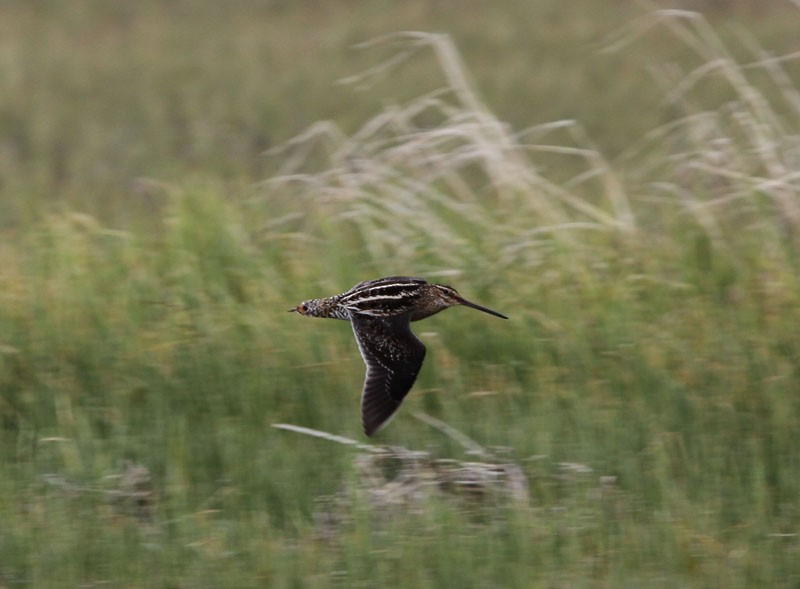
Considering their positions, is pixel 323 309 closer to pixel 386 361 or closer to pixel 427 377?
pixel 386 361

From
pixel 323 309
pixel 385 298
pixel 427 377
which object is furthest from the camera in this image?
pixel 427 377

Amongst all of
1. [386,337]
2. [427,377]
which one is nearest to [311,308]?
[386,337]

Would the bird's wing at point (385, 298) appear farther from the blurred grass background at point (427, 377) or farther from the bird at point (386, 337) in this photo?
the blurred grass background at point (427, 377)

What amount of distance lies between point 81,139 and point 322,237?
16.0 ft

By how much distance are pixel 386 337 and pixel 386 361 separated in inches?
2.6

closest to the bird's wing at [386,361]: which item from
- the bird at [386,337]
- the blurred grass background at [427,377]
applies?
the bird at [386,337]

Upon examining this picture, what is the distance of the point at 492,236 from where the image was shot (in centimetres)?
532

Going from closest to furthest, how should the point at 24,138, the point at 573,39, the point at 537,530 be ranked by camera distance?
the point at 537,530
the point at 24,138
the point at 573,39

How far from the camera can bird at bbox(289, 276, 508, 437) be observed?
12.1 ft

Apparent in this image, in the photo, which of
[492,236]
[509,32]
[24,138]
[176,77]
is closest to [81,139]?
[24,138]

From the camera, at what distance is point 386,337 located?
3.75 metres

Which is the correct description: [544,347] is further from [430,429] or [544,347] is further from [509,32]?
[509,32]

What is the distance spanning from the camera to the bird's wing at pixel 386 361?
3706 millimetres

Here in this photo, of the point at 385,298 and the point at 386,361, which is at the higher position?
the point at 385,298
